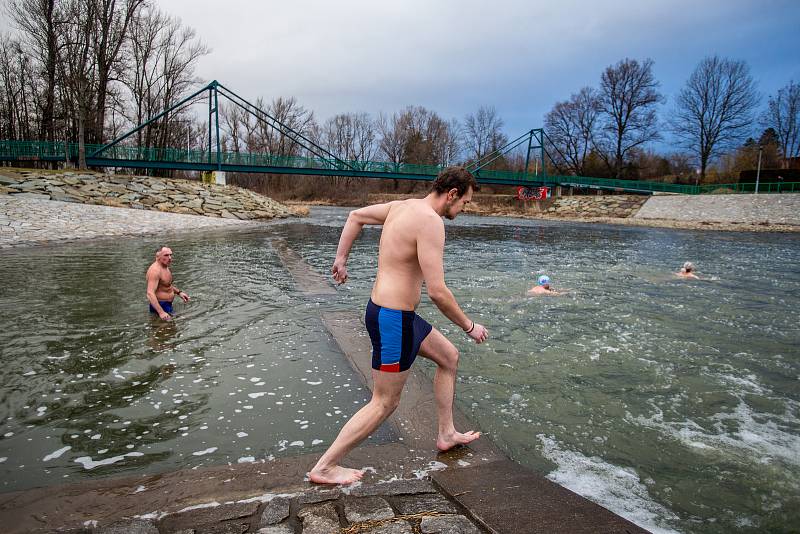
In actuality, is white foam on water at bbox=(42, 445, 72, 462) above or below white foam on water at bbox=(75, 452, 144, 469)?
below

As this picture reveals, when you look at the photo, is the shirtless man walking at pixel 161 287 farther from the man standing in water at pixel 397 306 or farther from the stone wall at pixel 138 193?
the stone wall at pixel 138 193

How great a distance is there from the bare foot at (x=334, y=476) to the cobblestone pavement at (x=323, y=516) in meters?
0.10

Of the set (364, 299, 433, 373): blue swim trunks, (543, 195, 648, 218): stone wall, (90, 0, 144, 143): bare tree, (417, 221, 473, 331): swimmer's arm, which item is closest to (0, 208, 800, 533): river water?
(364, 299, 433, 373): blue swim trunks

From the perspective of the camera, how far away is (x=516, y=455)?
11.0ft

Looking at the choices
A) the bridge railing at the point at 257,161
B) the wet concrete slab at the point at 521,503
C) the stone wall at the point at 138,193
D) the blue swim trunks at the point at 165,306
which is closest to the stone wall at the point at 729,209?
the bridge railing at the point at 257,161

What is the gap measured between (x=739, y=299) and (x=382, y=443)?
9.40m

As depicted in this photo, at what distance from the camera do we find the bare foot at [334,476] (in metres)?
2.63

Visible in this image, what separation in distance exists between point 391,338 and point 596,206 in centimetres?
4783

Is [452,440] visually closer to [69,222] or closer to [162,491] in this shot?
[162,491]

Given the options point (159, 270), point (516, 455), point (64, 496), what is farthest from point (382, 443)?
point (159, 270)

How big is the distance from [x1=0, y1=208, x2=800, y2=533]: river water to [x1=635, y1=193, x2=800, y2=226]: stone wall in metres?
29.7

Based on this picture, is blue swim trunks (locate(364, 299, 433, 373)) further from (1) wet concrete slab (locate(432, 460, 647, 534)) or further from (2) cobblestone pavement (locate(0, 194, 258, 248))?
(2) cobblestone pavement (locate(0, 194, 258, 248))

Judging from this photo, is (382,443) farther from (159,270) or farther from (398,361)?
(159,270)

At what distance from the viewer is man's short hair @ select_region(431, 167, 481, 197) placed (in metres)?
2.66
